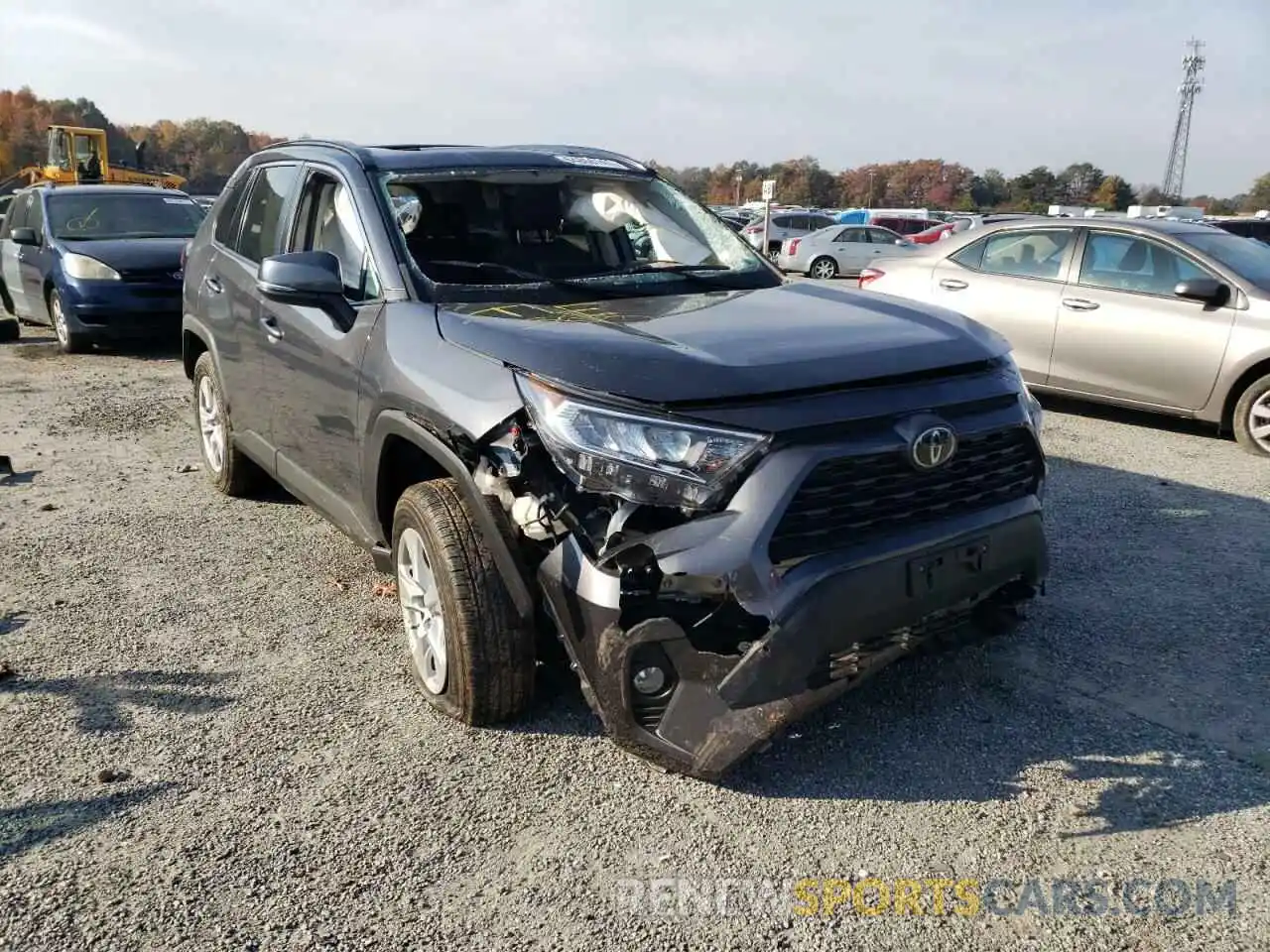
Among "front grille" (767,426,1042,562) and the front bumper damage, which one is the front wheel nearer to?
"front grille" (767,426,1042,562)

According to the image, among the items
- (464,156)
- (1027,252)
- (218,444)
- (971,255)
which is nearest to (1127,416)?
(1027,252)

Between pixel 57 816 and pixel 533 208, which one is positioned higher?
pixel 533 208

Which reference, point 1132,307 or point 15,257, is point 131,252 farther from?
point 1132,307

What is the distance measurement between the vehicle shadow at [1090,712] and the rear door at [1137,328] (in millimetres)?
2853

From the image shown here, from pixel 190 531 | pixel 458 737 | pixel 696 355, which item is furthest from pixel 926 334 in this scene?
pixel 190 531

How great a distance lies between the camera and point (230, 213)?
534 centimetres

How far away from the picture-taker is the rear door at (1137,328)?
721 centimetres

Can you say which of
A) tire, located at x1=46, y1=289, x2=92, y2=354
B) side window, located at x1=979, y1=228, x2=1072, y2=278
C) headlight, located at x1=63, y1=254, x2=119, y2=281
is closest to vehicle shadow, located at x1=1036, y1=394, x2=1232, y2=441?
side window, located at x1=979, y1=228, x2=1072, y2=278

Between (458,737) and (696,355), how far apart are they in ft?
4.74

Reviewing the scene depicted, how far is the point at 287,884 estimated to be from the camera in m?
2.64

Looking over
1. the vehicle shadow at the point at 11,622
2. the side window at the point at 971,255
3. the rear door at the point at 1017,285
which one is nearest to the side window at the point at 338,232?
the vehicle shadow at the point at 11,622

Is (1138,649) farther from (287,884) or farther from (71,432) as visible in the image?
(71,432)

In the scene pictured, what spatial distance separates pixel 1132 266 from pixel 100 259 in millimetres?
9571

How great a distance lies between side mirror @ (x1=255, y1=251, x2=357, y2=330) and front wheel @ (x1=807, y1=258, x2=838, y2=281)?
71.4 feet
